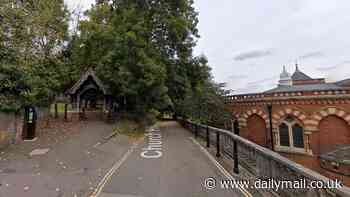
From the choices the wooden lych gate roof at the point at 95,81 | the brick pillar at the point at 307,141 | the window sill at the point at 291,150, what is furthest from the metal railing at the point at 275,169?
the wooden lych gate roof at the point at 95,81

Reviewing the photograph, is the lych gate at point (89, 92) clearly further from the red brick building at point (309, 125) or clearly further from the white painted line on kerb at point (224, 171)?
the red brick building at point (309, 125)

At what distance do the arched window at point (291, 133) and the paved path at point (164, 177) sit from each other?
443 inches

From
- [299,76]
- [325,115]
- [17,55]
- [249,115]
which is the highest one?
[299,76]

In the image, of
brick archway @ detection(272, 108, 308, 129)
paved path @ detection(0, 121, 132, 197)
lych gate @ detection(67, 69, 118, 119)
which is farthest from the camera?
lych gate @ detection(67, 69, 118, 119)

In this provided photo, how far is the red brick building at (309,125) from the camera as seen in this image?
14.4 metres

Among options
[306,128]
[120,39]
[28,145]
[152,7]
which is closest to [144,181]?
[28,145]

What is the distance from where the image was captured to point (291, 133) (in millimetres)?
17062

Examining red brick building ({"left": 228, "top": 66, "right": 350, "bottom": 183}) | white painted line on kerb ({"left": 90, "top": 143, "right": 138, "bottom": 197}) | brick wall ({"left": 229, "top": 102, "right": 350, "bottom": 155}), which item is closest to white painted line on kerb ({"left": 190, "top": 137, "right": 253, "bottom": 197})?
white painted line on kerb ({"left": 90, "top": 143, "right": 138, "bottom": 197})

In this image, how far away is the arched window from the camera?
16.6 metres

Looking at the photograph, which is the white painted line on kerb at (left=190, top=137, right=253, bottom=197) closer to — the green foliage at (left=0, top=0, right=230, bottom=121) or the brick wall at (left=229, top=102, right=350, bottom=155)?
the green foliage at (left=0, top=0, right=230, bottom=121)

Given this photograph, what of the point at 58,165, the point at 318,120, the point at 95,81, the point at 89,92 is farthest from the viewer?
the point at 89,92

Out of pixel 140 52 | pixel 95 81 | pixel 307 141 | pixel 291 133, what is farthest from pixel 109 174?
pixel 291 133

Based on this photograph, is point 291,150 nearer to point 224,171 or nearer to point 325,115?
point 325,115

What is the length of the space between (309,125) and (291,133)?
171 cm
